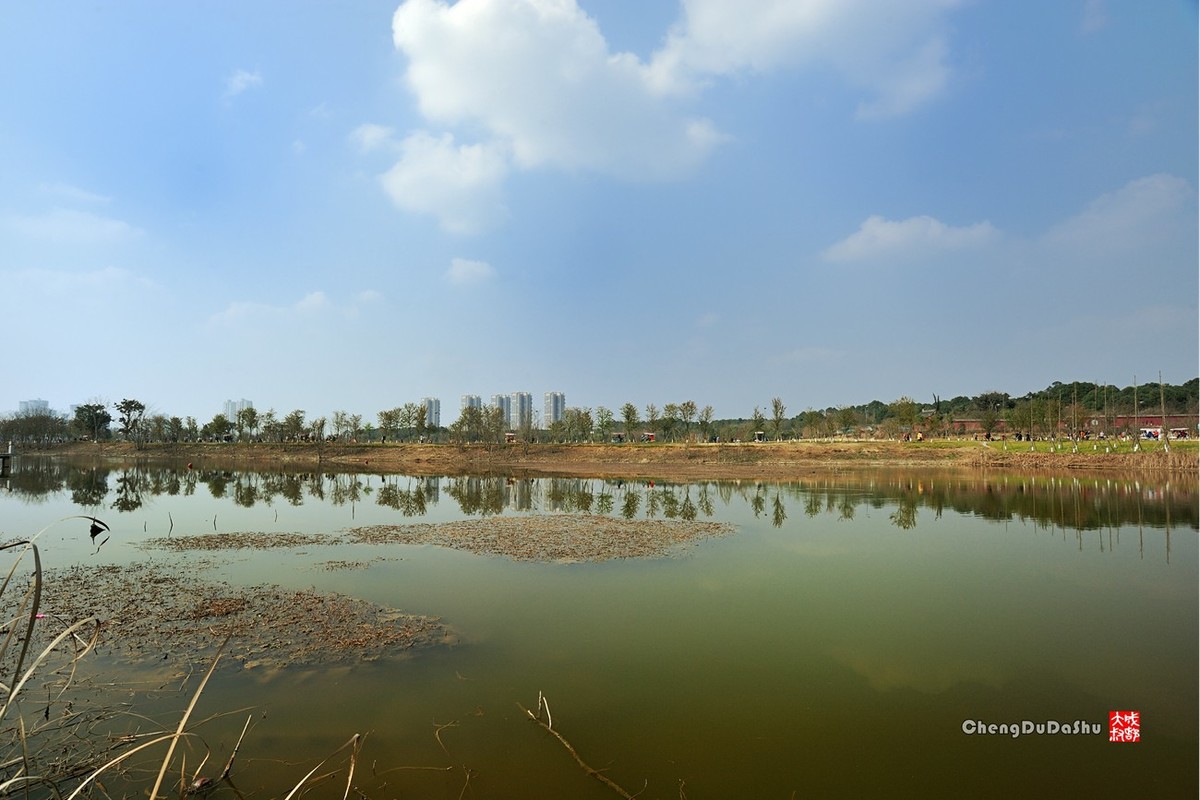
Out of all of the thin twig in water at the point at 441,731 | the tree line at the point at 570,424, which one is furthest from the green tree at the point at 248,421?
the thin twig in water at the point at 441,731

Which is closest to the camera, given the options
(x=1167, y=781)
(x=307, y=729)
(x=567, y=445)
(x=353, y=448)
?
(x=1167, y=781)

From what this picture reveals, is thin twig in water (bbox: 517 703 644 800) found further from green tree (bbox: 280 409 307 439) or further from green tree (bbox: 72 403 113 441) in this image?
green tree (bbox: 72 403 113 441)

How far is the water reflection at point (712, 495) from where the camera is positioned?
985 inches

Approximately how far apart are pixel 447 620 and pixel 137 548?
12.2 m

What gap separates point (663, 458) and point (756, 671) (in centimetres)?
5701

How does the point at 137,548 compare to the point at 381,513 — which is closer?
the point at 137,548

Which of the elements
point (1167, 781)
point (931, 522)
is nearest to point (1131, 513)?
point (931, 522)

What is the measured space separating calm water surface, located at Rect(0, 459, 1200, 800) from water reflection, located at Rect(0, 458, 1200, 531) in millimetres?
5572

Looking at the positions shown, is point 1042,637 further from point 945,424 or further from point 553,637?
point 945,424

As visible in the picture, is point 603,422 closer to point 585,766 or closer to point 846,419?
point 846,419

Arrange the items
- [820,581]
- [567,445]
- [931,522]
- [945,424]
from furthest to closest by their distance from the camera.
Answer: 1. [945,424]
2. [567,445]
3. [931,522]
4. [820,581]

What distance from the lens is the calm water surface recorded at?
6230 millimetres

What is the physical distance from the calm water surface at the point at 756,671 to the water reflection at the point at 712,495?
5572mm

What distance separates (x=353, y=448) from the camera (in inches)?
3226
